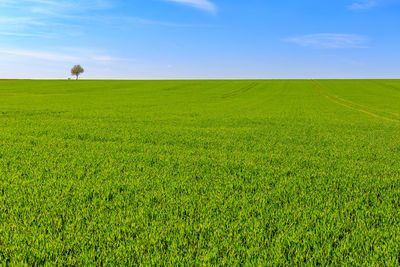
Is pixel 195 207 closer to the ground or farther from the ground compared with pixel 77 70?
closer to the ground

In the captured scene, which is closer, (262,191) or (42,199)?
(42,199)

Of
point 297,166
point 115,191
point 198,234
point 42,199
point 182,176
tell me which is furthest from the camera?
point 297,166

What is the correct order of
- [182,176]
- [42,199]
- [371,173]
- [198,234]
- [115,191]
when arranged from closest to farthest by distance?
[198,234], [42,199], [115,191], [182,176], [371,173]

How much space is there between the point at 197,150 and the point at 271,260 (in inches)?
206

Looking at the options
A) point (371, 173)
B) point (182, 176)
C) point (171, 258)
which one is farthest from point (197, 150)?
point (171, 258)

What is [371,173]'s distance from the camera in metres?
5.86

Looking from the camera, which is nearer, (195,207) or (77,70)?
(195,207)

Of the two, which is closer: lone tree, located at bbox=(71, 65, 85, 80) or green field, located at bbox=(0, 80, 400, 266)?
green field, located at bbox=(0, 80, 400, 266)

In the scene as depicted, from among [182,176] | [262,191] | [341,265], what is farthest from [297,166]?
[341,265]

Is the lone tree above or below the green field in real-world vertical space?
above

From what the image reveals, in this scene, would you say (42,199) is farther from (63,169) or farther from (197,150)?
(197,150)

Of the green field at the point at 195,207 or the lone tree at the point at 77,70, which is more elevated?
the lone tree at the point at 77,70

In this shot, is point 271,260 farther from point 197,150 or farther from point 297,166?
point 197,150

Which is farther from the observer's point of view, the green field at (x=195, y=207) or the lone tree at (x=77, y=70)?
the lone tree at (x=77, y=70)
